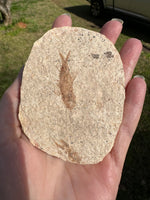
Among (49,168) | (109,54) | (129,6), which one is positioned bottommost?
(49,168)

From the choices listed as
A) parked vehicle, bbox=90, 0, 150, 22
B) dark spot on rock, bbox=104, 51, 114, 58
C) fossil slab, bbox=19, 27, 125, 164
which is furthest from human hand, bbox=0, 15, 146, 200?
parked vehicle, bbox=90, 0, 150, 22

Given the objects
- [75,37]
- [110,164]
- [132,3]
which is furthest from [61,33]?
[132,3]

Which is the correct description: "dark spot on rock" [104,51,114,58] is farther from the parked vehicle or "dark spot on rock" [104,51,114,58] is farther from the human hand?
the parked vehicle

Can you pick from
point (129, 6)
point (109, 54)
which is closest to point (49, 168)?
point (109, 54)

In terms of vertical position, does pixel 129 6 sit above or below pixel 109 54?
below

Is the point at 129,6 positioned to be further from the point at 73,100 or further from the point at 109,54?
the point at 73,100

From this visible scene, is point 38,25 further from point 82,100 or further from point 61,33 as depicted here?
point 82,100
